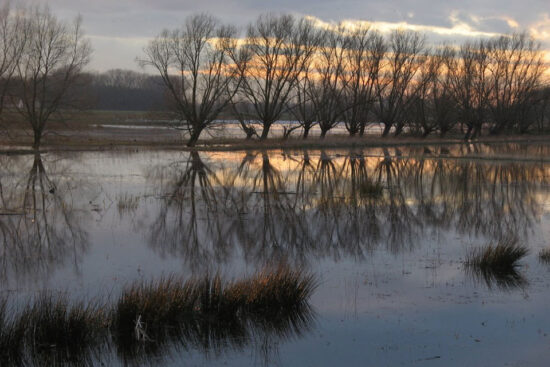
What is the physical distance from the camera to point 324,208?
1680 centimetres

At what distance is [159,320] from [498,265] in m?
6.28

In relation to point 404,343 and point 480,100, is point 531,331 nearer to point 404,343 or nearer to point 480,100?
point 404,343

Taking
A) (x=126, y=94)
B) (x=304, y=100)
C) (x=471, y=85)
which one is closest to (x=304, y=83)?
(x=304, y=100)

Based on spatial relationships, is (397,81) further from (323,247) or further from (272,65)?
(323,247)

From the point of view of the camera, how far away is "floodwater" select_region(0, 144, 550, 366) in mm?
7254

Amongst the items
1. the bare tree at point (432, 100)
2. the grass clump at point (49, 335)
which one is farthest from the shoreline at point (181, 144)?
the grass clump at point (49, 335)

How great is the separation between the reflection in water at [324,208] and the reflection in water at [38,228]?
6.14 ft

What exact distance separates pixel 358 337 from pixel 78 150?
3214 cm

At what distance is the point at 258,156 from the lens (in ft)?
117

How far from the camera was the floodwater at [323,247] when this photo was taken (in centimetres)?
725

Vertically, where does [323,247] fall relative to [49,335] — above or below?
below

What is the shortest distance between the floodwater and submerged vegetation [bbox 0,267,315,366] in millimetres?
200

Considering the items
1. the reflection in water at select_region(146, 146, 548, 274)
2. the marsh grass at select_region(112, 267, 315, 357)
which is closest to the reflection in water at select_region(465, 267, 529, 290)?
the reflection in water at select_region(146, 146, 548, 274)

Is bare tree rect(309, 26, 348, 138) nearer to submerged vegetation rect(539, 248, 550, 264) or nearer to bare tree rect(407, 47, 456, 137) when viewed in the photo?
bare tree rect(407, 47, 456, 137)
